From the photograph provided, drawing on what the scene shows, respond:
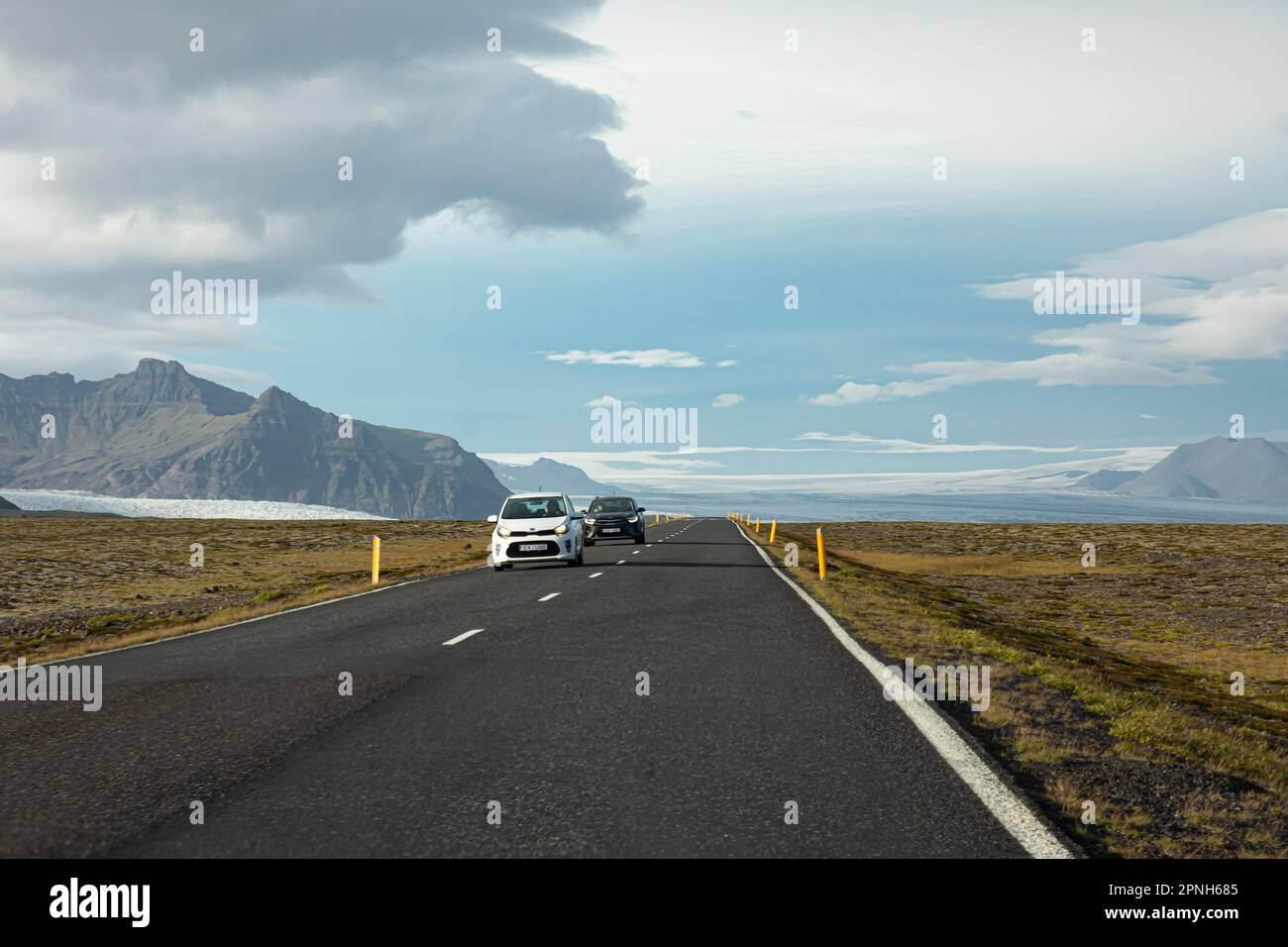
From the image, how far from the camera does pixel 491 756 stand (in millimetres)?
6941

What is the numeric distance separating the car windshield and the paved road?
1455 cm

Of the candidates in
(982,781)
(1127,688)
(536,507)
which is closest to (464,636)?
(1127,688)

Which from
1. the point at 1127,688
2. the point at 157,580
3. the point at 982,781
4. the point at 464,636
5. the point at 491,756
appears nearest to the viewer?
the point at 982,781

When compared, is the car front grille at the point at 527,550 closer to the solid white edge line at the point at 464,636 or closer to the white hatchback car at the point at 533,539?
the white hatchback car at the point at 533,539

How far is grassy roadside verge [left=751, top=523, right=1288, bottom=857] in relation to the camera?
5.79 m

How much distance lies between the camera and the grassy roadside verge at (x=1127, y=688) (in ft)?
19.0

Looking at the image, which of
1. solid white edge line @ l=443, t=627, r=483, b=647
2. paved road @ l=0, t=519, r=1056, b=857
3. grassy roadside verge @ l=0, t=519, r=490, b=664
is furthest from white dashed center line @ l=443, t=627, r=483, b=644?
grassy roadside verge @ l=0, t=519, r=490, b=664

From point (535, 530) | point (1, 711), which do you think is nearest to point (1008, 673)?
point (1, 711)

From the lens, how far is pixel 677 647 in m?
12.3

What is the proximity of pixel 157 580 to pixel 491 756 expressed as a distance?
37625 millimetres

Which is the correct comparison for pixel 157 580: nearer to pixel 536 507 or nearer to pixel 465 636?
pixel 536 507

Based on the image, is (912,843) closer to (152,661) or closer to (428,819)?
(428,819)

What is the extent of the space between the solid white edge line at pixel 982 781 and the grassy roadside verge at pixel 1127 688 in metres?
0.20
